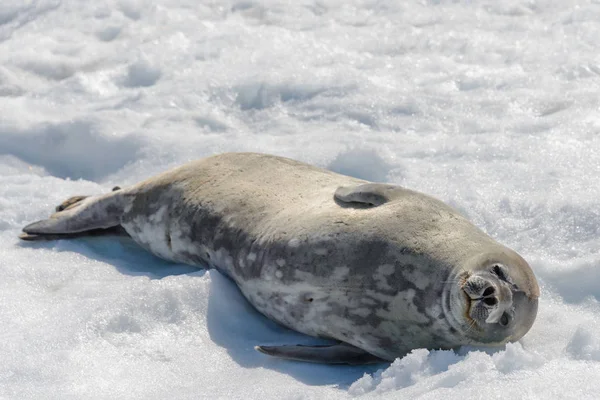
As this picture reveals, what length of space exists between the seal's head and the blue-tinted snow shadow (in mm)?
404

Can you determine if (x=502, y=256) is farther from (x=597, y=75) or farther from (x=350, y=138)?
(x=597, y=75)

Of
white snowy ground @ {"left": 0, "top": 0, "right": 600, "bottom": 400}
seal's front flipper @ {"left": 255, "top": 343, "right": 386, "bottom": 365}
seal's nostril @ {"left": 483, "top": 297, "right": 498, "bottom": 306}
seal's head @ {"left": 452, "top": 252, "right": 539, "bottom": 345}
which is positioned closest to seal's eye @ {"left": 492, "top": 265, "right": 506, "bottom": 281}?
seal's head @ {"left": 452, "top": 252, "right": 539, "bottom": 345}

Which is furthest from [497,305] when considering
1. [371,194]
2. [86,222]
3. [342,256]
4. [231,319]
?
[86,222]

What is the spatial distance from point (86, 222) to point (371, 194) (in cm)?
153

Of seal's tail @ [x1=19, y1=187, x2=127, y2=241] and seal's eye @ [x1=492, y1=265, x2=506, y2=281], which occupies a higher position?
seal's eye @ [x1=492, y1=265, x2=506, y2=281]

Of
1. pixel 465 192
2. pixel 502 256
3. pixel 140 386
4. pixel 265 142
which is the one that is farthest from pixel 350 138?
pixel 140 386

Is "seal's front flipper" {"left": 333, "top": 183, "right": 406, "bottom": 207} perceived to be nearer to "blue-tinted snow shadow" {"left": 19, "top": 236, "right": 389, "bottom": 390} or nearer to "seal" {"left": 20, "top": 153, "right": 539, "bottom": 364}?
A: "seal" {"left": 20, "top": 153, "right": 539, "bottom": 364}

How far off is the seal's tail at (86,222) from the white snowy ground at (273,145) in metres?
0.09

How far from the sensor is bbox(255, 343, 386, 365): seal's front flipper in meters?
3.16

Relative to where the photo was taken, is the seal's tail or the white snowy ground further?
the seal's tail

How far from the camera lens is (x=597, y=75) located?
5969 millimetres

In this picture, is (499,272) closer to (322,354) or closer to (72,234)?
(322,354)

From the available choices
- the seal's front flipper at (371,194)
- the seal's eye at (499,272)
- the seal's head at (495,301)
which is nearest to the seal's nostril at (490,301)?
the seal's head at (495,301)

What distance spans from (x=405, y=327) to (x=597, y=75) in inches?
139
